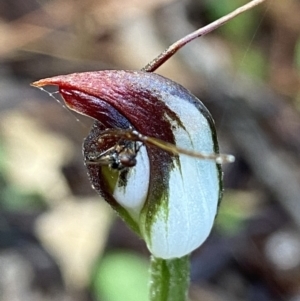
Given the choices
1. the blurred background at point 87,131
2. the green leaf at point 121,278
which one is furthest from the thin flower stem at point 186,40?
the green leaf at point 121,278

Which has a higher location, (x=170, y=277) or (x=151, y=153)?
(x=151, y=153)

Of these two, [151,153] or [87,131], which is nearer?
[151,153]

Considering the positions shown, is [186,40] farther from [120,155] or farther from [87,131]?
[87,131]

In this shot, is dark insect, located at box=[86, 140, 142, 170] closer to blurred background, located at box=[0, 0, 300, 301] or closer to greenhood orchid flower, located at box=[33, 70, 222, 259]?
greenhood orchid flower, located at box=[33, 70, 222, 259]

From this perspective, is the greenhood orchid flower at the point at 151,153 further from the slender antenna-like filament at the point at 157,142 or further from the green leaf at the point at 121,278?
the green leaf at the point at 121,278

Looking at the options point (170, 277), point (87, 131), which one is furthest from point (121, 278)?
point (170, 277)

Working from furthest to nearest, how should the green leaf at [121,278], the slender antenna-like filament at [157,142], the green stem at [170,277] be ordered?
the green leaf at [121,278]
the green stem at [170,277]
the slender antenna-like filament at [157,142]

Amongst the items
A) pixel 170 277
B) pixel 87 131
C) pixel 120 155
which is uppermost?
pixel 120 155
